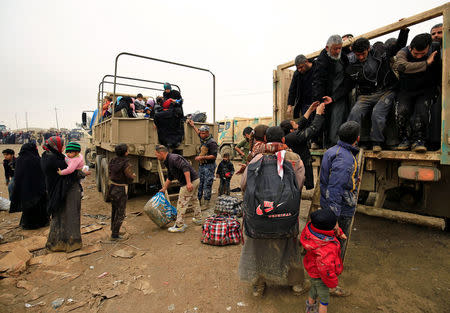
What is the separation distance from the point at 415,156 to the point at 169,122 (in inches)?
165

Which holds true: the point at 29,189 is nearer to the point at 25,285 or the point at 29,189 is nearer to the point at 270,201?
the point at 25,285

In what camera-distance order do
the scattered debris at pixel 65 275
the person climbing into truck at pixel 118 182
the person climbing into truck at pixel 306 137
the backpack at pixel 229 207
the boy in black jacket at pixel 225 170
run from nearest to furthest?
the scattered debris at pixel 65 275, the person climbing into truck at pixel 306 137, the person climbing into truck at pixel 118 182, the backpack at pixel 229 207, the boy in black jacket at pixel 225 170

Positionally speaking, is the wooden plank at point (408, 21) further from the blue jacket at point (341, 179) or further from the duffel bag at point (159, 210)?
the duffel bag at point (159, 210)

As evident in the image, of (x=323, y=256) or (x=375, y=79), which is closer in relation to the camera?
(x=323, y=256)

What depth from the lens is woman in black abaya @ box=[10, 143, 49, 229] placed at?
169 inches

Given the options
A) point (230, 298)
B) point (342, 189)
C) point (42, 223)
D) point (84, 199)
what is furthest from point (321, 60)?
point (84, 199)

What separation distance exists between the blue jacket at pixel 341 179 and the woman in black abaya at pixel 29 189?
Result: 467 cm

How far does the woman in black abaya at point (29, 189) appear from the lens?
4.30 meters

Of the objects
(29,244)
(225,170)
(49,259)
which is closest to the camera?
(49,259)

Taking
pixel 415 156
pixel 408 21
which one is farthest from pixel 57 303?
pixel 408 21

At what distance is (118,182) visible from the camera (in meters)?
3.97

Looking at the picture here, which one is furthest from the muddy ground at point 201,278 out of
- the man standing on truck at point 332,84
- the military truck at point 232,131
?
the military truck at point 232,131

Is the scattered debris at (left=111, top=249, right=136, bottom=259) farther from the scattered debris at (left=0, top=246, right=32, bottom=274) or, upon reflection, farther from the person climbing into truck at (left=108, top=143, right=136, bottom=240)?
the scattered debris at (left=0, top=246, right=32, bottom=274)

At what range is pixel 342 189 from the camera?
2.24 m
